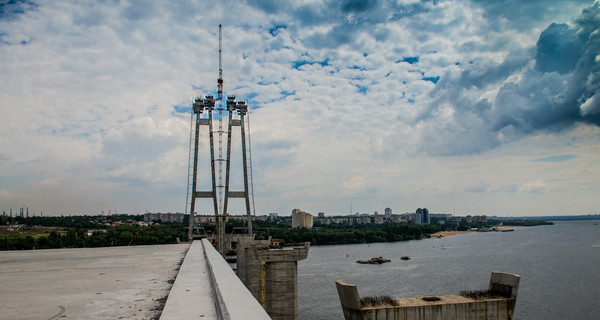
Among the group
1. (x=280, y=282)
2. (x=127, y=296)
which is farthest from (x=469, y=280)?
(x=127, y=296)

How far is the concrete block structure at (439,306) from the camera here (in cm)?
1299

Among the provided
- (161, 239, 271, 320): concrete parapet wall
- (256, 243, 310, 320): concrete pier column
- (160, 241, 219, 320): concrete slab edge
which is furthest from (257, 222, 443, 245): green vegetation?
(161, 239, 271, 320): concrete parapet wall

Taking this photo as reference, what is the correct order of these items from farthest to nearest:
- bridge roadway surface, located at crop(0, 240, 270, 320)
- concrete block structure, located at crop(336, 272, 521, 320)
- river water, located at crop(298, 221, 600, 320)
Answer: river water, located at crop(298, 221, 600, 320) → concrete block structure, located at crop(336, 272, 521, 320) → bridge roadway surface, located at crop(0, 240, 270, 320)

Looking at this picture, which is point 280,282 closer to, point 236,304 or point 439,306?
point 439,306

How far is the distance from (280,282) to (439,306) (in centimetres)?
1010

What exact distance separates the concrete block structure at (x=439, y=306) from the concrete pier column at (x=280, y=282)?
803 centimetres

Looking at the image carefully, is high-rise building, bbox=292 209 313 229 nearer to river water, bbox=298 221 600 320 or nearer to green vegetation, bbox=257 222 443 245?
green vegetation, bbox=257 222 443 245

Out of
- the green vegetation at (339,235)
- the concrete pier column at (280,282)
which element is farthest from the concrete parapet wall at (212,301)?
the green vegetation at (339,235)

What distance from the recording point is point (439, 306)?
13586mm

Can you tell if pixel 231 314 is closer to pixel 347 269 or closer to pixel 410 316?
pixel 410 316

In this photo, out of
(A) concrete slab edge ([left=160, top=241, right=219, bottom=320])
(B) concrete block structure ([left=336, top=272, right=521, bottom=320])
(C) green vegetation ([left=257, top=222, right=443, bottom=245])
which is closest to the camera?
(A) concrete slab edge ([left=160, top=241, right=219, bottom=320])

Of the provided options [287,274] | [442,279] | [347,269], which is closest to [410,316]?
[287,274]

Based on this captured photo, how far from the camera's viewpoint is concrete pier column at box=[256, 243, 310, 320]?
848 inches

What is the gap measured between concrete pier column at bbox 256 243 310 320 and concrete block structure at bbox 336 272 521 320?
8026 millimetres
